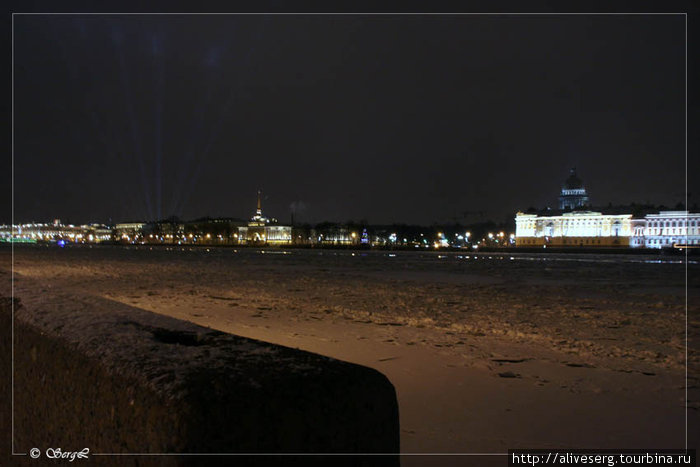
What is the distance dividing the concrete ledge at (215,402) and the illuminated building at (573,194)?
19158 cm

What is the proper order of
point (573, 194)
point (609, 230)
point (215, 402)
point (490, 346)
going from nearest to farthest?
point (215, 402)
point (490, 346)
point (609, 230)
point (573, 194)

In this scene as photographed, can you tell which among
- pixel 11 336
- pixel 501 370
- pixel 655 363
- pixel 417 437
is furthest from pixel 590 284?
pixel 11 336

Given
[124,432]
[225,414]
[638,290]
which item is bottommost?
[638,290]

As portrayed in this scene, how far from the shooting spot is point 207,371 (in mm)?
1793

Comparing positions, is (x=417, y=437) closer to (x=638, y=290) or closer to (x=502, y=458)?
(x=502, y=458)

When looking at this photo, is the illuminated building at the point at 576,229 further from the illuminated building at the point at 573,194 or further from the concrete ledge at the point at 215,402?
the concrete ledge at the point at 215,402

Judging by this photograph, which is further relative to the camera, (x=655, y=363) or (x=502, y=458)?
(x=655, y=363)

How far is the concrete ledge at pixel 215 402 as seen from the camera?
5.29 feet

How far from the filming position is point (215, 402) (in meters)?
1.62

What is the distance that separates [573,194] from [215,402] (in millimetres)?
196626

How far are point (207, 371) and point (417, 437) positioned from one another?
3.78 m
